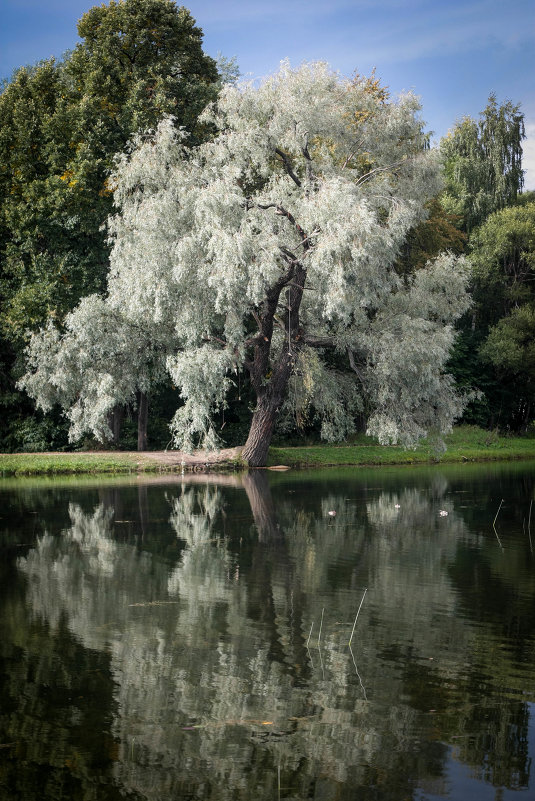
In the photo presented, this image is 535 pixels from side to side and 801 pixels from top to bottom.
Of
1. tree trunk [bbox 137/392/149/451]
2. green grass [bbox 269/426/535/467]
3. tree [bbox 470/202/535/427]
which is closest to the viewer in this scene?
green grass [bbox 269/426/535/467]

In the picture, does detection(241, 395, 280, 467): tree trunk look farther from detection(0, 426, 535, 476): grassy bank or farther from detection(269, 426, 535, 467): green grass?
detection(269, 426, 535, 467): green grass

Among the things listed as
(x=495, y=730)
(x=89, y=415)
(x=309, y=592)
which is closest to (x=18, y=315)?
(x=89, y=415)

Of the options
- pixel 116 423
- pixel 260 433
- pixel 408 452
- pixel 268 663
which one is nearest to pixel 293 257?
pixel 260 433

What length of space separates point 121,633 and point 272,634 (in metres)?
1.48

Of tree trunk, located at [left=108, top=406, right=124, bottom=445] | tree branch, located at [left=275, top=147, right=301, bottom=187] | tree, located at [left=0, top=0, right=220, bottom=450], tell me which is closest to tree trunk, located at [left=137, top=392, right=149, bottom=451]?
tree trunk, located at [left=108, top=406, right=124, bottom=445]

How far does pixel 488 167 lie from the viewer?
46969mm

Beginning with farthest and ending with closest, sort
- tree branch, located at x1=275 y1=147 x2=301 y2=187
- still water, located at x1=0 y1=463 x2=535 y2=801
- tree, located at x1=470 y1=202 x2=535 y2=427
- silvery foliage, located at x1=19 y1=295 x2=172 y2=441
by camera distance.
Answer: tree, located at x1=470 y1=202 x2=535 y2=427
silvery foliage, located at x1=19 y1=295 x2=172 y2=441
tree branch, located at x1=275 y1=147 x2=301 y2=187
still water, located at x1=0 y1=463 x2=535 y2=801

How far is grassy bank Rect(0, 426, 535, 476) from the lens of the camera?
1158 inches

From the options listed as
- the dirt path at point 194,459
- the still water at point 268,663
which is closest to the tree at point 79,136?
the dirt path at point 194,459

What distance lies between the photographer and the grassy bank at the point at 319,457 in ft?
96.5

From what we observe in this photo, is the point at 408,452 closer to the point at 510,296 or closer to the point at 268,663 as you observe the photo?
the point at 510,296

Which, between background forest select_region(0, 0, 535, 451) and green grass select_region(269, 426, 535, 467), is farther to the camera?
green grass select_region(269, 426, 535, 467)

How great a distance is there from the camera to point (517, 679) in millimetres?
6605

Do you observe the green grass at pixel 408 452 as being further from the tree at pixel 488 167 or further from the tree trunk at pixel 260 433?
the tree at pixel 488 167
